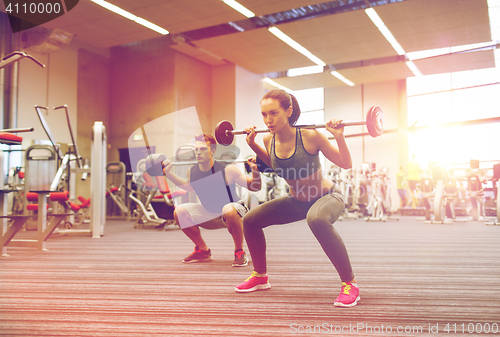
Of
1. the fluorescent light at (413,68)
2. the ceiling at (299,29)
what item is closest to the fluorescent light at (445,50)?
the ceiling at (299,29)

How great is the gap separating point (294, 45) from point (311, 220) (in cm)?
869

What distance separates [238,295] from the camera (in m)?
2.07

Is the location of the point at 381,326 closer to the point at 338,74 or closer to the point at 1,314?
the point at 1,314

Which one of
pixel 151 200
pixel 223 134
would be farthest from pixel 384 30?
pixel 223 134

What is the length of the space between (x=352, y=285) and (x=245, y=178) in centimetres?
121

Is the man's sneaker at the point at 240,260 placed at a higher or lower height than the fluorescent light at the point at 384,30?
lower

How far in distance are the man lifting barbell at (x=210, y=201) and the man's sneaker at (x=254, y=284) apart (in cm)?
80

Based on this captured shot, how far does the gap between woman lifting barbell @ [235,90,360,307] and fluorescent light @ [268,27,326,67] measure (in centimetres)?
731

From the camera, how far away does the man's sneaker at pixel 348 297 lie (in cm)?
182

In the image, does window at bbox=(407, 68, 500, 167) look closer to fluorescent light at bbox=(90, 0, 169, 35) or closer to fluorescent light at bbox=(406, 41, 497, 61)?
fluorescent light at bbox=(406, 41, 497, 61)

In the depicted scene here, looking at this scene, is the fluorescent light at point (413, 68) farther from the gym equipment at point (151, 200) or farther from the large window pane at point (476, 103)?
the gym equipment at point (151, 200)

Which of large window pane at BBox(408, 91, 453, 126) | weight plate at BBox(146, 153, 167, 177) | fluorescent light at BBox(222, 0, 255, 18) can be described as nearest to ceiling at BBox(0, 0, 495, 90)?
fluorescent light at BBox(222, 0, 255, 18)

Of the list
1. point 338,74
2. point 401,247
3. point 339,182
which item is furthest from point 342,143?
point 338,74

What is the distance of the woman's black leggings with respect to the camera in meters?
1.85
